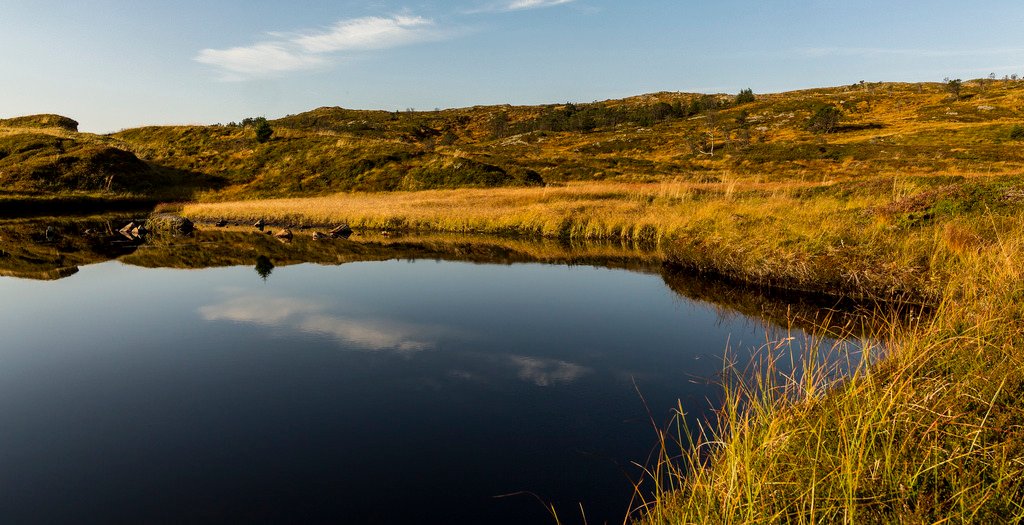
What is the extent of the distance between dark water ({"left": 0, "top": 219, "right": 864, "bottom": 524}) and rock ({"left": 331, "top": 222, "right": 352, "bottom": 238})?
570 inches

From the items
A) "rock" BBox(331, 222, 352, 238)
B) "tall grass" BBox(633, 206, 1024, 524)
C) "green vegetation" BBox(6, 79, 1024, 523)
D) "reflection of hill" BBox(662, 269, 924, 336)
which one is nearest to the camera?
"tall grass" BBox(633, 206, 1024, 524)

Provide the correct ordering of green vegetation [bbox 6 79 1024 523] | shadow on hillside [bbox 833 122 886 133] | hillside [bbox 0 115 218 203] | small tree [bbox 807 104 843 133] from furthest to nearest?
small tree [bbox 807 104 843 133] → shadow on hillside [bbox 833 122 886 133] → hillside [bbox 0 115 218 203] → green vegetation [bbox 6 79 1024 523]

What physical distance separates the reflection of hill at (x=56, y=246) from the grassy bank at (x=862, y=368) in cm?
1061

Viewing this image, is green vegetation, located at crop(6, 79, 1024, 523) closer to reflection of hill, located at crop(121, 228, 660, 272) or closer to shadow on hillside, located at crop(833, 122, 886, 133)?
shadow on hillside, located at crop(833, 122, 886, 133)

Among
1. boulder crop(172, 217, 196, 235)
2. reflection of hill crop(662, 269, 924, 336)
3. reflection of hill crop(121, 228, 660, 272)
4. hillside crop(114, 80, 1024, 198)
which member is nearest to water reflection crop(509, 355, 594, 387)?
reflection of hill crop(662, 269, 924, 336)

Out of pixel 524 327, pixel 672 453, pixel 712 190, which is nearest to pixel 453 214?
pixel 712 190

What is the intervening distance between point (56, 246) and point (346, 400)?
28.4 metres

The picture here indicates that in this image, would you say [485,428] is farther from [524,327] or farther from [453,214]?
[453,214]

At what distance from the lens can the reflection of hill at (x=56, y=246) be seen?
2169 cm

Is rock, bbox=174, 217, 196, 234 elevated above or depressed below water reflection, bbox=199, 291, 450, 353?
above

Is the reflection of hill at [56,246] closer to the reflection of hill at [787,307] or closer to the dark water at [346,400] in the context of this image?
the dark water at [346,400]

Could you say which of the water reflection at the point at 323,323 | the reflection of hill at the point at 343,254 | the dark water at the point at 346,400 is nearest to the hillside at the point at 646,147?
the reflection of hill at the point at 343,254

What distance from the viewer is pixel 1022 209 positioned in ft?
43.4

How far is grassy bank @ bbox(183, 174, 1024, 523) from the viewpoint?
3877 mm
